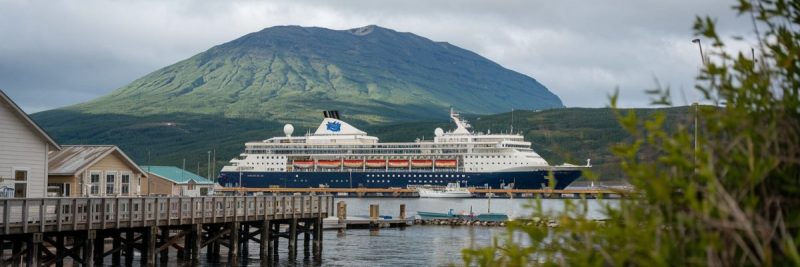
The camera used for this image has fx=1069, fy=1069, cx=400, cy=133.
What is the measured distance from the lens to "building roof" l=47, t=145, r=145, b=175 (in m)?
30.9

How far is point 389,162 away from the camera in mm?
120625

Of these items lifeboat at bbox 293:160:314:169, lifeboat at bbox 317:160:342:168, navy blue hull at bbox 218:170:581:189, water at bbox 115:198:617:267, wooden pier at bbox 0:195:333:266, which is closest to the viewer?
wooden pier at bbox 0:195:333:266

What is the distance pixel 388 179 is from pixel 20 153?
94.4 m

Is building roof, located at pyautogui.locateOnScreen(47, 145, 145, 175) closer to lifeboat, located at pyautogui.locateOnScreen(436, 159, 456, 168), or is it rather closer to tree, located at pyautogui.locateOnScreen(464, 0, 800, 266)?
tree, located at pyautogui.locateOnScreen(464, 0, 800, 266)

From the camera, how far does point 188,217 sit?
27.2m

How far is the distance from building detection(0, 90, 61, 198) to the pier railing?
9.67 ft

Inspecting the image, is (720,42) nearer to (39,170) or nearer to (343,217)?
(39,170)

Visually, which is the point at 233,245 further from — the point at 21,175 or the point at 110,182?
the point at 21,175

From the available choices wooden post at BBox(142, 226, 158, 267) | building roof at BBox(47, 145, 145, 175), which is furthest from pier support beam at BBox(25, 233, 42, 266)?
building roof at BBox(47, 145, 145, 175)

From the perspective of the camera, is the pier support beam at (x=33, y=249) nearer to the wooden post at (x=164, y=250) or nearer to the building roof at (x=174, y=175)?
the wooden post at (x=164, y=250)

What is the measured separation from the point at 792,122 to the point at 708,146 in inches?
29.2

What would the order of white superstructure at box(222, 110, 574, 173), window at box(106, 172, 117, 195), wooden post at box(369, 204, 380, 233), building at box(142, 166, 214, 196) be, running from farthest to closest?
white superstructure at box(222, 110, 574, 173) < wooden post at box(369, 204, 380, 233) < building at box(142, 166, 214, 196) < window at box(106, 172, 117, 195)

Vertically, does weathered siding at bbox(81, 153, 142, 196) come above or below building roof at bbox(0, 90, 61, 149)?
below

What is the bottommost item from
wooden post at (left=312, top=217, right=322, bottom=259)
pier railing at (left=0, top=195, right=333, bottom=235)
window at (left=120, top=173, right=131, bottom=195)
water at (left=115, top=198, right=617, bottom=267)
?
water at (left=115, top=198, right=617, bottom=267)
